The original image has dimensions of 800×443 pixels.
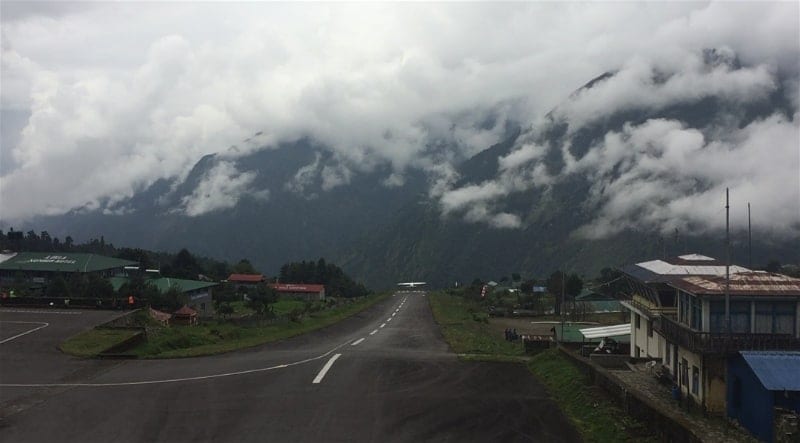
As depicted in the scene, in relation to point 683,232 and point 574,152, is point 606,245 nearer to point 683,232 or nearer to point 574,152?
point 683,232

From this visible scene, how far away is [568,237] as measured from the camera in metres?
170

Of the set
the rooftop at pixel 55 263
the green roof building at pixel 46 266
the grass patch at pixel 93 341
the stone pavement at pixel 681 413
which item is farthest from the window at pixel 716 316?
→ the rooftop at pixel 55 263

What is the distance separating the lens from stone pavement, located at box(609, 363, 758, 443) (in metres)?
16.2

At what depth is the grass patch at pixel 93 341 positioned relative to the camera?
86.4 feet

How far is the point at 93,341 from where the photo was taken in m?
28.3

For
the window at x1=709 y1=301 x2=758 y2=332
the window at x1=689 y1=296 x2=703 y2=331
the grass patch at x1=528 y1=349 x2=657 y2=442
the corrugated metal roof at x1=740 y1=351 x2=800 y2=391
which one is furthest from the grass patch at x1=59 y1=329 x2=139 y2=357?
the corrugated metal roof at x1=740 y1=351 x2=800 y2=391

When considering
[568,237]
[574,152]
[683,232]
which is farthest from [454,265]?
[683,232]

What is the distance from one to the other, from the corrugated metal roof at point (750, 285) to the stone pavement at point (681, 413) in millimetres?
3782

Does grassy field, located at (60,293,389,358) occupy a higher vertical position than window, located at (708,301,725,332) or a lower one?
lower

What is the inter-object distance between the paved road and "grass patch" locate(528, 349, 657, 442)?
51 centimetres

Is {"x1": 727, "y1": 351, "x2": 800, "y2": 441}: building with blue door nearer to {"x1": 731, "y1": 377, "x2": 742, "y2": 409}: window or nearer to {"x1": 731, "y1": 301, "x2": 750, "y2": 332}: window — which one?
{"x1": 731, "y1": 377, "x2": 742, "y2": 409}: window

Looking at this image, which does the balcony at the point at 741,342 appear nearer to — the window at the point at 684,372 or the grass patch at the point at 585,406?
the window at the point at 684,372

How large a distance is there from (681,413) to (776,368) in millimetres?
3484

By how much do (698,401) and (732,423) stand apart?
72.7 inches
